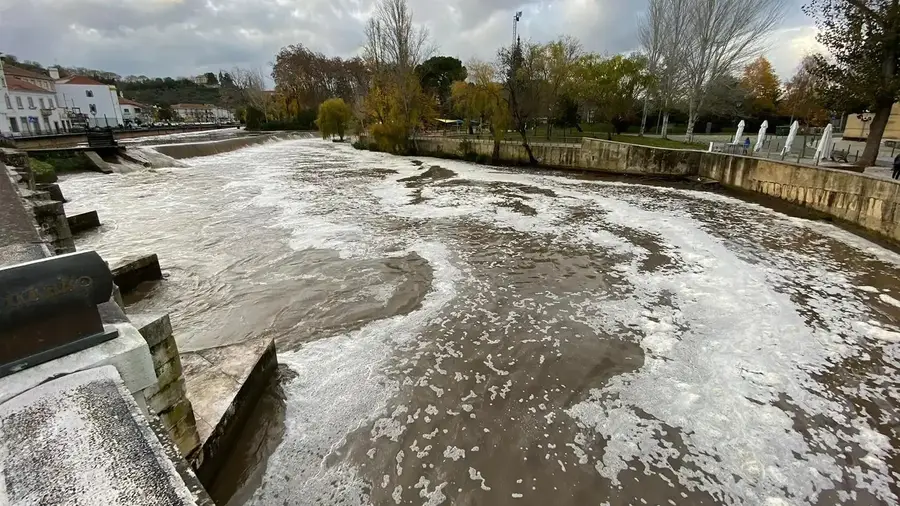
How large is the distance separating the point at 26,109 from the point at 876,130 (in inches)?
2675

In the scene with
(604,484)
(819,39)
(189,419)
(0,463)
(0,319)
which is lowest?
(604,484)

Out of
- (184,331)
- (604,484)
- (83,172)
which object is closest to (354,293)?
(184,331)

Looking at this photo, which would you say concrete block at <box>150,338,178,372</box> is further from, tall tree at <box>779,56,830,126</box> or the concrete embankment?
tall tree at <box>779,56,830,126</box>

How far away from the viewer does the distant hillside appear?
11081 centimetres

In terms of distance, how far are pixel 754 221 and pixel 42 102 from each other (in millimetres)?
68610

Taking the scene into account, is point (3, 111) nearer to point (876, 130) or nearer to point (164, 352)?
point (164, 352)

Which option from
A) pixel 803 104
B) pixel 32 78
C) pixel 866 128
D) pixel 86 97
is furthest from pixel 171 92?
pixel 866 128

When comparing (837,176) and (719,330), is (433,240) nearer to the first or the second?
(719,330)

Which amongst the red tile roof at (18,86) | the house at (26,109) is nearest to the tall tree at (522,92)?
the house at (26,109)

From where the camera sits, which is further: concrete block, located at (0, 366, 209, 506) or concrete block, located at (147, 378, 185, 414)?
concrete block, located at (147, 378, 185, 414)

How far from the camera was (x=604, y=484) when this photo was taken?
3424 mm

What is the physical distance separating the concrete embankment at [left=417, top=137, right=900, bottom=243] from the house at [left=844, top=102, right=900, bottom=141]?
13.4m

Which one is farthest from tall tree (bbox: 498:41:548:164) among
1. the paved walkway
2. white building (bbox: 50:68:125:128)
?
white building (bbox: 50:68:125:128)

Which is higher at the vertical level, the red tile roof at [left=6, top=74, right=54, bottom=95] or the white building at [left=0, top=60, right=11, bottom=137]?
the red tile roof at [left=6, top=74, right=54, bottom=95]
